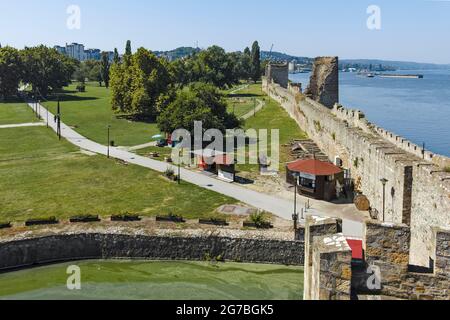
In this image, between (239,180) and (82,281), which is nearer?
(82,281)

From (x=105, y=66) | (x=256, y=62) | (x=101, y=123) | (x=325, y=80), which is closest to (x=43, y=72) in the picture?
(x=105, y=66)

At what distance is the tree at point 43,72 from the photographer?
96625 mm

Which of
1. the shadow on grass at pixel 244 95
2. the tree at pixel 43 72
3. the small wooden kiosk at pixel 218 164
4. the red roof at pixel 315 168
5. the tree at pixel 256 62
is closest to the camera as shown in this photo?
the red roof at pixel 315 168

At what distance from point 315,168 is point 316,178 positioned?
0.85 m

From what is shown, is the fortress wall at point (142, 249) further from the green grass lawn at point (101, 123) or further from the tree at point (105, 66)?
the tree at point (105, 66)

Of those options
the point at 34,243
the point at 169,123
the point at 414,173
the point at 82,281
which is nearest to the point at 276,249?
the point at 414,173

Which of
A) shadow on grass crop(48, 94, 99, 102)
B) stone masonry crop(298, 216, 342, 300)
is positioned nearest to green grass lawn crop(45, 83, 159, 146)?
shadow on grass crop(48, 94, 99, 102)

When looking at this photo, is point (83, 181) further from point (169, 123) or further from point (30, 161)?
point (169, 123)

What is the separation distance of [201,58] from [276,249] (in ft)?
250

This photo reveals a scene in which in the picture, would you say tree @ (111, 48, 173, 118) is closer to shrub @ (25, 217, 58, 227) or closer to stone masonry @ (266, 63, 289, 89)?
stone masonry @ (266, 63, 289, 89)

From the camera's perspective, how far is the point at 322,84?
57.0m

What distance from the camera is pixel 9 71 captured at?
93.3 metres

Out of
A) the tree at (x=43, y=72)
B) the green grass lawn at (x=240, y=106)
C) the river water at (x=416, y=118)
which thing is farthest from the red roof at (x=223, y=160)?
the tree at (x=43, y=72)

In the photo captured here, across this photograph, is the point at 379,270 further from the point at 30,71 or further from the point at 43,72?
the point at 30,71
